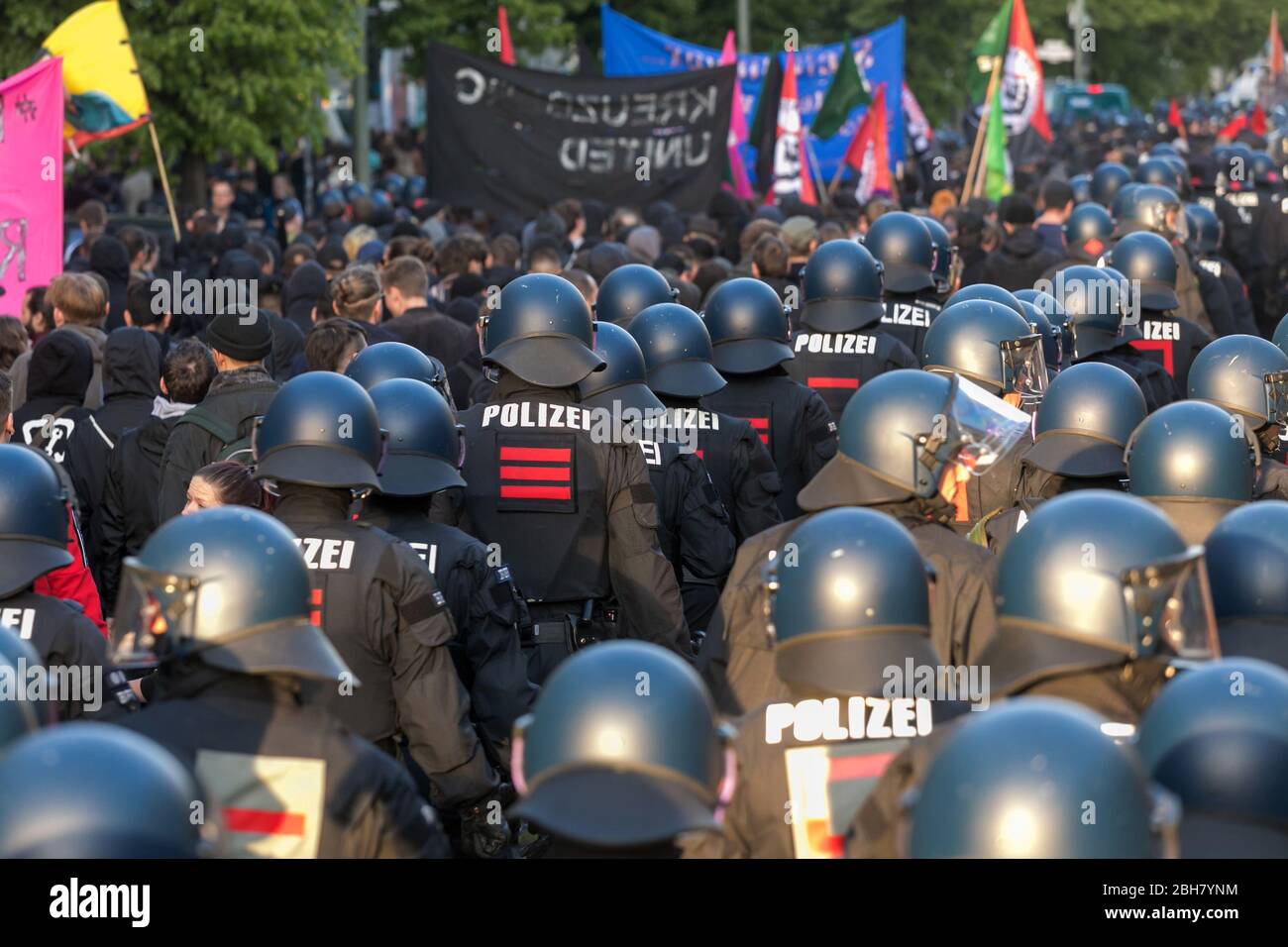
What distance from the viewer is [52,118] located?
472 inches

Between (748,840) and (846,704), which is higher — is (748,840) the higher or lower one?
the lower one

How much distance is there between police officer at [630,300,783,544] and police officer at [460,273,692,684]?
107 centimetres

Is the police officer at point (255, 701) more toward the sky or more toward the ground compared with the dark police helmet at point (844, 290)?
more toward the ground

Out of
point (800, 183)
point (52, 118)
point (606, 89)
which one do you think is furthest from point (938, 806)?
point (800, 183)

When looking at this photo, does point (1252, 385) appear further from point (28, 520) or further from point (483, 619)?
point (28, 520)

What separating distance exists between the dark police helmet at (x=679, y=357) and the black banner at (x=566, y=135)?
10480 mm

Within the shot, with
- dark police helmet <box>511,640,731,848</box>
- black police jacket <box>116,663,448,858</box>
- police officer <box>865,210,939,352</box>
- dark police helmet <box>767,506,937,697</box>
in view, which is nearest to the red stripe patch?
black police jacket <box>116,663,448,858</box>

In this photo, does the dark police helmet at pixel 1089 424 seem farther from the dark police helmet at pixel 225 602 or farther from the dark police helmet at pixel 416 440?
the dark police helmet at pixel 225 602

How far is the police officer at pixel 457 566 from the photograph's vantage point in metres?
6.30

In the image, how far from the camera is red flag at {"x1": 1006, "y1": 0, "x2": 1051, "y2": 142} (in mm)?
21516

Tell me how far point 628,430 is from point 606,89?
A: 38.9 feet

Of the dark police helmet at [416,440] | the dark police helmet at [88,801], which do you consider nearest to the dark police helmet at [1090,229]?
the dark police helmet at [416,440]

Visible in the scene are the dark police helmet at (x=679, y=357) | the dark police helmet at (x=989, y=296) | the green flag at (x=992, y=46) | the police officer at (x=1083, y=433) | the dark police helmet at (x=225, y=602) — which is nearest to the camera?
the dark police helmet at (x=225, y=602)

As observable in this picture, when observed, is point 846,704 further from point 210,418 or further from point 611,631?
point 210,418
